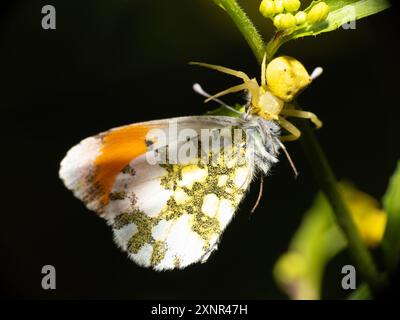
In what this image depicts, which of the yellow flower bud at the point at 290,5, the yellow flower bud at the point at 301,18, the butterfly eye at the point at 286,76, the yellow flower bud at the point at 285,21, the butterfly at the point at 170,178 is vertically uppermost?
the yellow flower bud at the point at 290,5

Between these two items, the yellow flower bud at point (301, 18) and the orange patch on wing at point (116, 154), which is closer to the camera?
the yellow flower bud at point (301, 18)

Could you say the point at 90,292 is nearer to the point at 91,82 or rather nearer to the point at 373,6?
the point at 91,82

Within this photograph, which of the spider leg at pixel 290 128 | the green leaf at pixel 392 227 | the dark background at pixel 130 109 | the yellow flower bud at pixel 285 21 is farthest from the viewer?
the dark background at pixel 130 109

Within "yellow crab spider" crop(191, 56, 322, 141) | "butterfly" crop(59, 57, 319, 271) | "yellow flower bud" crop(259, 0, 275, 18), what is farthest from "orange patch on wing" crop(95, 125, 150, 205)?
"yellow flower bud" crop(259, 0, 275, 18)

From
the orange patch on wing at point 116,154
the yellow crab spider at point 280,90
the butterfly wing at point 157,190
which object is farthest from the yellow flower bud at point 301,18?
the orange patch on wing at point 116,154

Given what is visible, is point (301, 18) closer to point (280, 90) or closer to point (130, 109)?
point (280, 90)

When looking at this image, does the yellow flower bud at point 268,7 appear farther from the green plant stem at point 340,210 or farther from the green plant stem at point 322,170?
the green plant stem at point 340,210
